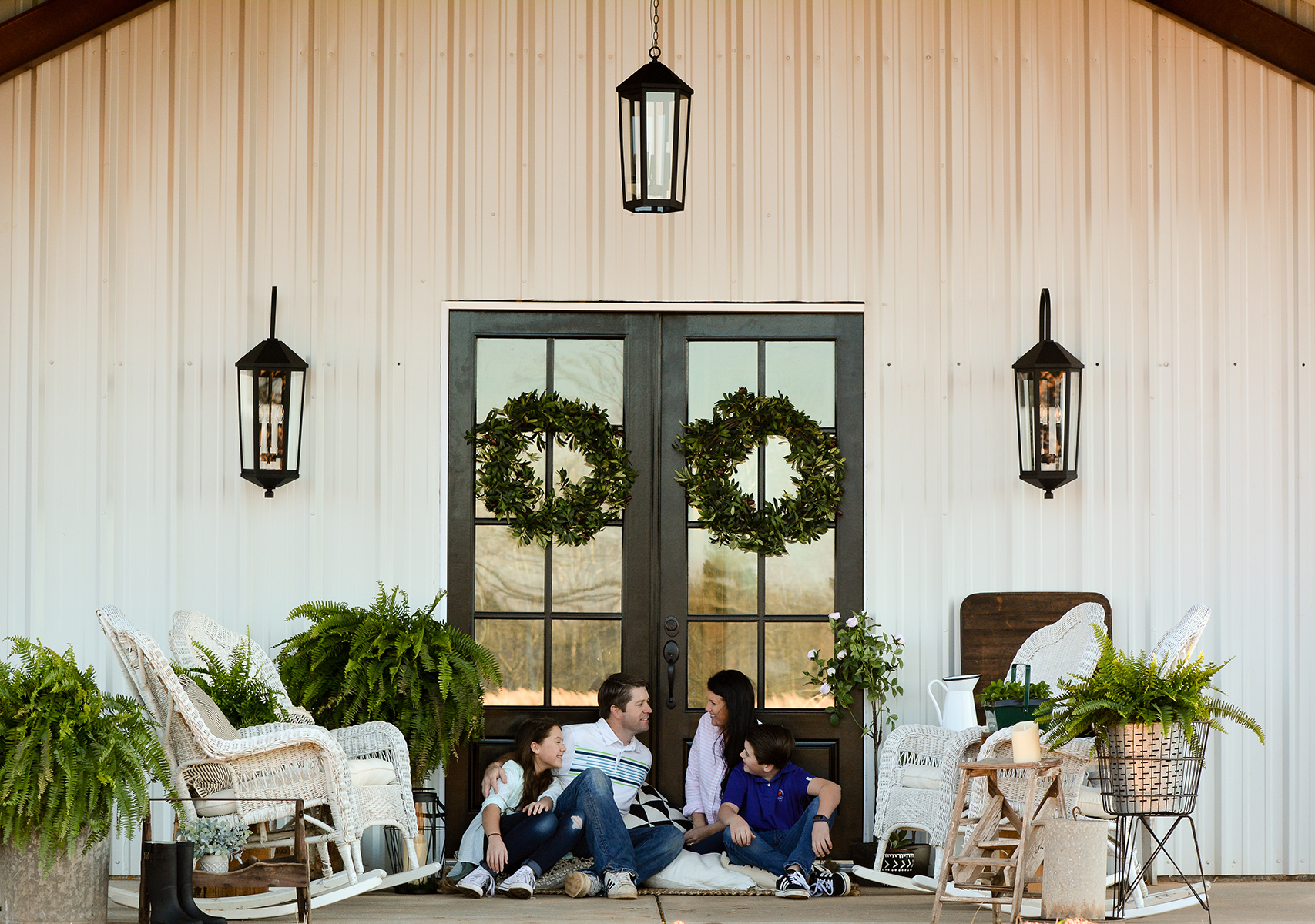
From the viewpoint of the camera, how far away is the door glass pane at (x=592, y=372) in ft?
20.0

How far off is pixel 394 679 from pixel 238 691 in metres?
0.57

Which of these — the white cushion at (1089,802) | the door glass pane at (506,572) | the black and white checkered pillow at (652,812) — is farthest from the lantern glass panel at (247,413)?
the white cushion at (1089,802)

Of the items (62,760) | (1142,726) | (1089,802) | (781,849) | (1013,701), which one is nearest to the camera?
(62,760)

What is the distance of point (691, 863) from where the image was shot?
5.37 meters

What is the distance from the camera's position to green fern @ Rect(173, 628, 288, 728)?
5184 millimetres

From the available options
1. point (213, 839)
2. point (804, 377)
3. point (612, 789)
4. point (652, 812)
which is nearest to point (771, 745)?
point (652, 812)

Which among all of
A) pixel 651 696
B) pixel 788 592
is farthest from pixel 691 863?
pixel 788 592

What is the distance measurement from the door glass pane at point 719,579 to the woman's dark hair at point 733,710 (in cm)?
39

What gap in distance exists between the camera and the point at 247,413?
5.82 meters

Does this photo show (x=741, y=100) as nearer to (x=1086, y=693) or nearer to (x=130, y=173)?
(x=130, y=173)

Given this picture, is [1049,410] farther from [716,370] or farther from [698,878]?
[698,878]

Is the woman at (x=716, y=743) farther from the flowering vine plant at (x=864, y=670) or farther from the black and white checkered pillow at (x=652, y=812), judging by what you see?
the flowering vine plant at (x=864, y=670)

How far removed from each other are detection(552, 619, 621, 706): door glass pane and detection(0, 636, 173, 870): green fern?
1.95 m

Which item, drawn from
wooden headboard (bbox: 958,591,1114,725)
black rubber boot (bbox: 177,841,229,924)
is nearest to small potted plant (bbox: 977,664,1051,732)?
wooden headboard (bbox: 958,591,1114,725)
